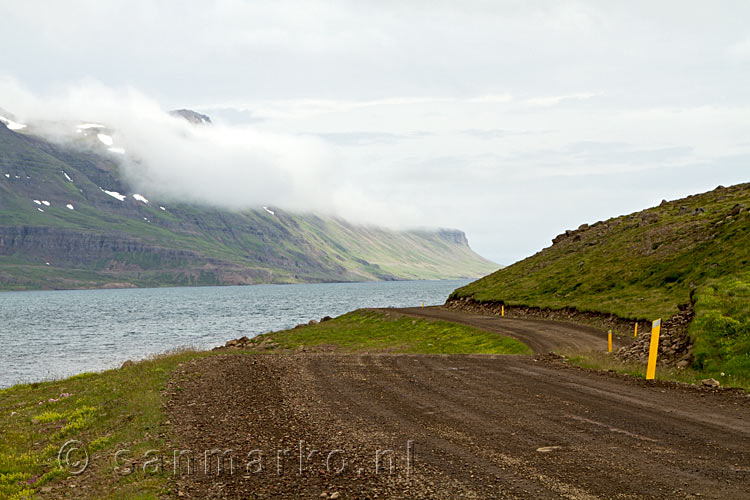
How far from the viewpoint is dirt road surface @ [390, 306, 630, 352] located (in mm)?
34188

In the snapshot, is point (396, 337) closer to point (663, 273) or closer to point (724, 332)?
point (663, 273)

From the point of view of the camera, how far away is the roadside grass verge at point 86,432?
11.0 m

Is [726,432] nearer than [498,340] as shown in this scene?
Yes

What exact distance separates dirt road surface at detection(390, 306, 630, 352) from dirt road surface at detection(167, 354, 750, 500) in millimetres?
12723

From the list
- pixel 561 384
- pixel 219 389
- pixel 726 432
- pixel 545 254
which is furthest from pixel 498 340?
pixel 545 254

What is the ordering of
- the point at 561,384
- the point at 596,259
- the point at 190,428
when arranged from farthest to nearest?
the point at 596,259
the point at 561,384
the point at 190,428

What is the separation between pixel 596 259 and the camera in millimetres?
62688

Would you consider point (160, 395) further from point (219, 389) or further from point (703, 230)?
point (703, 230)

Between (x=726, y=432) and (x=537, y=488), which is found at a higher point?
(x=726, y=432)

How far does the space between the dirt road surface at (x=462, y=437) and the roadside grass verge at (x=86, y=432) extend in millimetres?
792

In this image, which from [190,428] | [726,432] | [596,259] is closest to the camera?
[726,432]

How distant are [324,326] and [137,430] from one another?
49699mm

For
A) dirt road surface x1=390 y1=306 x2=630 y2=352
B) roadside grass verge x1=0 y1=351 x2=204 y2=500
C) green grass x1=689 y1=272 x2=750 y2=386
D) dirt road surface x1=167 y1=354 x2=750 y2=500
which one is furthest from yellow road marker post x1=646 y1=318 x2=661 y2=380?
roadside grass verge x1=0 y1=351 x2=204 y2=500

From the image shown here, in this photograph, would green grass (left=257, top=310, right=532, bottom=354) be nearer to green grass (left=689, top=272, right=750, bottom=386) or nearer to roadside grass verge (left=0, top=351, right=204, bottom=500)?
green grass (left=689, top=272, right=750, bottom=386)
